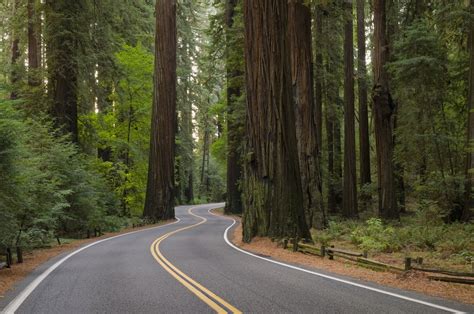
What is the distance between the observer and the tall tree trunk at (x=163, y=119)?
28844 mm

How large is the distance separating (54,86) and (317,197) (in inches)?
598

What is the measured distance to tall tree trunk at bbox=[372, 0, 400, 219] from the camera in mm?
20047

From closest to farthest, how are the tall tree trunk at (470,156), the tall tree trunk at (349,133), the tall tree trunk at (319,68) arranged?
the tall tree trunk at (470,156) < the tall tree trunk at (319,68) < the tall tree trunk at (349,133)

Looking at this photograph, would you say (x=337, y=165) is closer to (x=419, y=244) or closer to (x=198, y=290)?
(x=419, y=244)

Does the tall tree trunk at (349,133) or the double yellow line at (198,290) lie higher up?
the tall tree trunk at (349,133)

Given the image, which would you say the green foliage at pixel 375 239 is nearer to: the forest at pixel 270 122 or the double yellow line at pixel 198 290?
the forest at pixel 270 122

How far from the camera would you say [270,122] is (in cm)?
1628

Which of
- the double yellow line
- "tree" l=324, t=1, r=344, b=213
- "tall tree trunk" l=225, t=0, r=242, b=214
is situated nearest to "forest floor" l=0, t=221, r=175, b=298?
→ the double yellow line

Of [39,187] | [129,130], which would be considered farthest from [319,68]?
[39,187]

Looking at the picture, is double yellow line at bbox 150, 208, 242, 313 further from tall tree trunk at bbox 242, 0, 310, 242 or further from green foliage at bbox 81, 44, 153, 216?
green foliage at bbox 81, 44, 153, 216

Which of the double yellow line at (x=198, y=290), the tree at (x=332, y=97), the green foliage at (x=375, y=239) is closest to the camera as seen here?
the double yellow line at (x=198, y=290)

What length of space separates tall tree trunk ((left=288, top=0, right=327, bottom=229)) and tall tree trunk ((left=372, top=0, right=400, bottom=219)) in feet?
9.21

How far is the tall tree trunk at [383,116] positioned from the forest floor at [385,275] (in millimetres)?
8485

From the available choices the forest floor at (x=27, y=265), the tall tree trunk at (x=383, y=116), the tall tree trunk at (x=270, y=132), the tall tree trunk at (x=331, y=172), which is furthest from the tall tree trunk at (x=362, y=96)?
the forest floor at (x=27, y=265)
